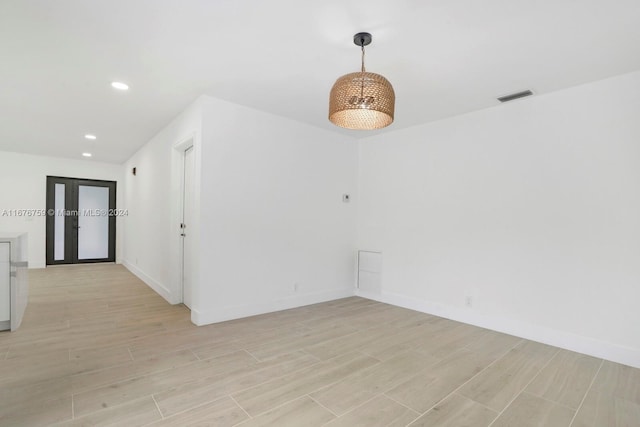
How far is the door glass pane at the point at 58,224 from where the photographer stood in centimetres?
727

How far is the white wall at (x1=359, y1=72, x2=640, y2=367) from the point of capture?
110 inches

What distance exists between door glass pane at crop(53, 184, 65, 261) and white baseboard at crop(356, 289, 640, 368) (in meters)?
7.66

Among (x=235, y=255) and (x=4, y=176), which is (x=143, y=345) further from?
(x=4, y=176)

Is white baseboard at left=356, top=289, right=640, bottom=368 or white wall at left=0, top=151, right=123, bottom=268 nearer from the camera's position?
white baseboard at left=356, top=289, right=640, bottom=368

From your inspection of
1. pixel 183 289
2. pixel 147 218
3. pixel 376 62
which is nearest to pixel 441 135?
pixel 376 62

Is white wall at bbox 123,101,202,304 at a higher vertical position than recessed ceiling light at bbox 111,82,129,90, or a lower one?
lower

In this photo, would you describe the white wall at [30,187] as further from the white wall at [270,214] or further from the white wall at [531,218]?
the white wall at [531,218]

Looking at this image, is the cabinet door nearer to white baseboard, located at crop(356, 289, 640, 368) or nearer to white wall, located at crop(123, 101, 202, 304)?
white wall, located at crop(123, 101, 202, 304)

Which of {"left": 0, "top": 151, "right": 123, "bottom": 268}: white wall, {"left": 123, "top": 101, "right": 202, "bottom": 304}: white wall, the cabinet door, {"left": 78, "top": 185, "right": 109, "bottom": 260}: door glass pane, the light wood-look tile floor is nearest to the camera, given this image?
the light wood-look tile floor

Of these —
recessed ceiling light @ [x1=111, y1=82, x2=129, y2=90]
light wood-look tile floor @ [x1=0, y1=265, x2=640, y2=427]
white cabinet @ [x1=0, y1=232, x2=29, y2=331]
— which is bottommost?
light wood-look tile floor @ [x1=0, y1=265, x2=640, y2=427]

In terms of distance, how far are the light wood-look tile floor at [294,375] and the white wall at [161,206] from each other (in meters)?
0.92

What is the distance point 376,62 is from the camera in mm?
2713

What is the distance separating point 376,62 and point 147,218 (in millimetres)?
4853

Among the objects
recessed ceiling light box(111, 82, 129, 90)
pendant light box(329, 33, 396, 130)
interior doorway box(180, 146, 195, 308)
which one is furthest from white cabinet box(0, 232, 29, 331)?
pendant light box(329, 33, 396, 130)
